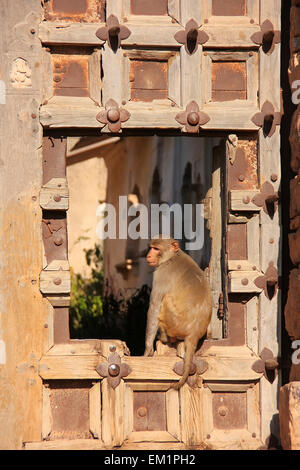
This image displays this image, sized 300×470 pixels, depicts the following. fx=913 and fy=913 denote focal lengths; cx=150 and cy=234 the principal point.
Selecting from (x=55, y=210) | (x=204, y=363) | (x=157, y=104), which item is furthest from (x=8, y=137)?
(x=204, y=363)

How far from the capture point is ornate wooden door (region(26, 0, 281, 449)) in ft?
20.3

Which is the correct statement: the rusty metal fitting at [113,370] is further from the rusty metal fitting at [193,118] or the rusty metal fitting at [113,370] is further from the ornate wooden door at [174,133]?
the rusty metal fitting at [193,118]

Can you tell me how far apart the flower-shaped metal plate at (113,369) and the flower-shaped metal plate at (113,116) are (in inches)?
61.2

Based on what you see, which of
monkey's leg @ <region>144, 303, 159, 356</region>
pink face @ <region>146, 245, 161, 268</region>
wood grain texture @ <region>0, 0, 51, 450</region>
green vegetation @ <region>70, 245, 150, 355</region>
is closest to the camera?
wood grain texture @ <region>0, 0, 51, 450</region>

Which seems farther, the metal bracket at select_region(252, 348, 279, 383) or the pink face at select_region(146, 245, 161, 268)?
the pink face at select_region(146, 245, 161, 268)

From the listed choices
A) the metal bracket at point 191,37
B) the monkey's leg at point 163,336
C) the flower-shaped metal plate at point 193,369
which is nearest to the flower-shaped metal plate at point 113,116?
the metal bracket at point 191,37

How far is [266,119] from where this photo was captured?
6328 millimetres

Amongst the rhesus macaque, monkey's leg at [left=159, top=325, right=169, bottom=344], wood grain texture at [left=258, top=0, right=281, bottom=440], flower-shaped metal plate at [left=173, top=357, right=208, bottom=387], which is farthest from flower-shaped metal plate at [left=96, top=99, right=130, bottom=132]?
flower-shaped metal plate at [left=173, top=357, right=208, bottom=387]

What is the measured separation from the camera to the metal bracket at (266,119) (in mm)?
6340

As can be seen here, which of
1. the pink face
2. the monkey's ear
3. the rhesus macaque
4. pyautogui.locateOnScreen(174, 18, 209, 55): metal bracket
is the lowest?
the rhesus macaque

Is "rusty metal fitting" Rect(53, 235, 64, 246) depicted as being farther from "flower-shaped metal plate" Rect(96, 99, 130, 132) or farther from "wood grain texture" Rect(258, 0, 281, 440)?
"wood grain texture" Rect(258, 0, 281, 440)

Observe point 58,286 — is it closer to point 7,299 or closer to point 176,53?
point 7,299

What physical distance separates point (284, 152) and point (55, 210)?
64.6 inches

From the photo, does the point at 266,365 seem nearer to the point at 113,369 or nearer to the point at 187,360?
the point at 187,360
